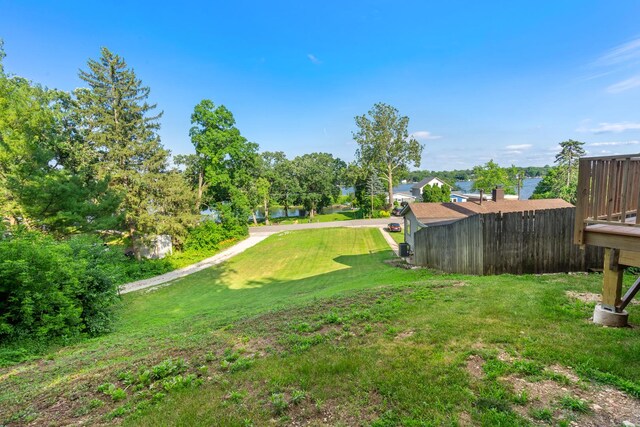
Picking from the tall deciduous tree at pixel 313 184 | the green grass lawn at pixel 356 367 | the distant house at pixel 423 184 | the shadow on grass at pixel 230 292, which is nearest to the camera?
the green grass lawn at pixel 356 367

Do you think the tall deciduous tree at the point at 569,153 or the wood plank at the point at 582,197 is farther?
the tall deciduous tree at the point at 569,153

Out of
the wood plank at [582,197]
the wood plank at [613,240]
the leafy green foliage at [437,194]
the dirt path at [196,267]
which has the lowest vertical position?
the dirt path at [196,267]

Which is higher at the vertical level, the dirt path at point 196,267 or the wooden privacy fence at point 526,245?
the wooden privacy fence at point 526,245

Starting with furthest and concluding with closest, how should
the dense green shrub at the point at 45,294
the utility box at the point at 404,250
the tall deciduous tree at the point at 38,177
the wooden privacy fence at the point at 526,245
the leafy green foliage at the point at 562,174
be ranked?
the leafy green foliage at the point at 562,174 < the utility box at the point at 404,250 < the tall deciduous tree at the point at 38,177 < the wooden privacy fence at the point at 526,245 < the dense green shrub at the point at 45,294

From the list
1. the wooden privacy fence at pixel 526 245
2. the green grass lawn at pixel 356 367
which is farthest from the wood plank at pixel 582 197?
the wooden privacy fence at pixel 526 245

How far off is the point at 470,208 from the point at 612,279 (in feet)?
47.4

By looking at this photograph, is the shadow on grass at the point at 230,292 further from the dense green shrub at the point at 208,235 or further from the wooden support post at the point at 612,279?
the dense green shrub at the point at 208,235

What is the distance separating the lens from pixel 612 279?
12.3 ft

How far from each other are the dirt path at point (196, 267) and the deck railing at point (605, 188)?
44.6ft

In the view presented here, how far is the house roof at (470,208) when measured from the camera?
16.2 m

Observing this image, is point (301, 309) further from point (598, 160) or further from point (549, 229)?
point (549, 229)

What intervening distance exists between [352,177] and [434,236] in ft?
110

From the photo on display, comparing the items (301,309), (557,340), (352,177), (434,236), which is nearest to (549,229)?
(434,236)

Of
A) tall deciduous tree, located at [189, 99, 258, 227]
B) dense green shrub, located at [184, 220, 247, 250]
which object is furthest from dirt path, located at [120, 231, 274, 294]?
tall deciduous tree, located at [189, 99, 258, 227]
